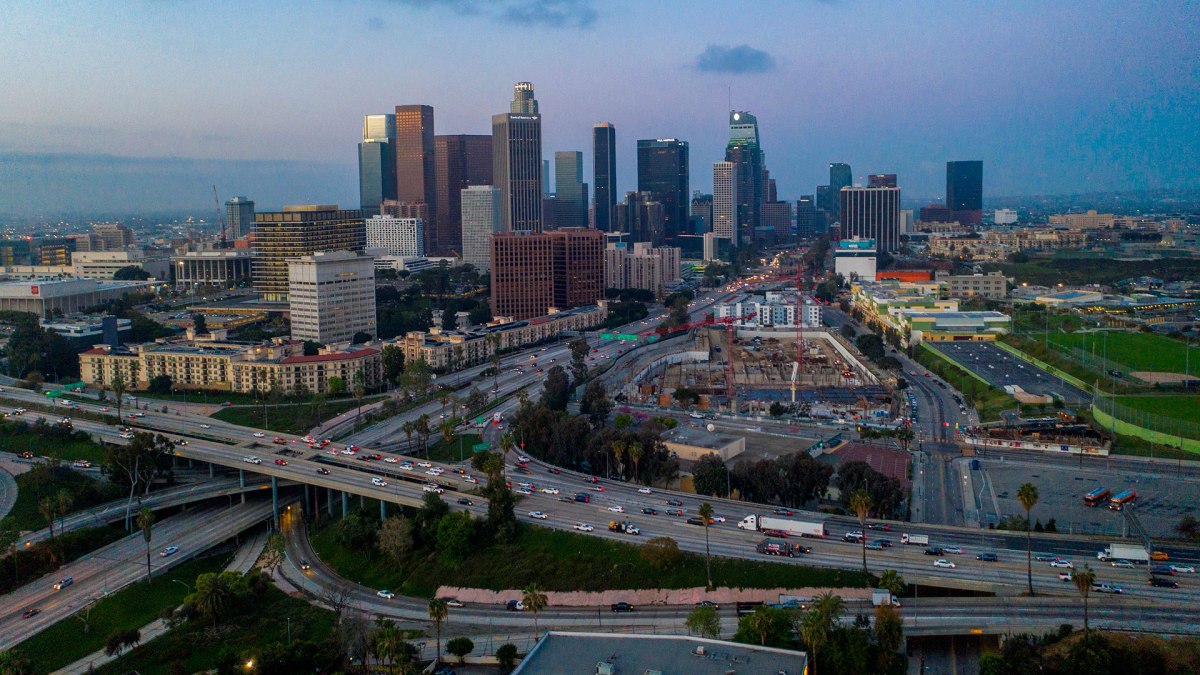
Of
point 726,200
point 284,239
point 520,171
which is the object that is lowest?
point 284,239

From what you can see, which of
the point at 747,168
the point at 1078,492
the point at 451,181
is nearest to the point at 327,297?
the point at 1078,492

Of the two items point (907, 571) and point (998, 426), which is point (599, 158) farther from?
point (907, 571)

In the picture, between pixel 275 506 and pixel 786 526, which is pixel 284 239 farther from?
pixel 786 526

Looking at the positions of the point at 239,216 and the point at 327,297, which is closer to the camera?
the point at 327,297

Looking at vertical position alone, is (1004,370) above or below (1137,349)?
below

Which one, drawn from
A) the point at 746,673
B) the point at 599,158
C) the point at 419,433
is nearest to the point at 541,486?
the point at 419,433

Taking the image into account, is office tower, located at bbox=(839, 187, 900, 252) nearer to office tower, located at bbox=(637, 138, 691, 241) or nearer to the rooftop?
office tower, located at bbox=(637, 138, 691, 241)

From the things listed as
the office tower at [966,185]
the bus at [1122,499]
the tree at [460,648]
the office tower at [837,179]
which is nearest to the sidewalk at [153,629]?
the tree at [460,648]

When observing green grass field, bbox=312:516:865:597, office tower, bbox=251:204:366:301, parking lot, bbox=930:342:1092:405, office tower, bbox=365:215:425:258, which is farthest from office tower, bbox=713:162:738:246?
green grass field, bbox=312:516:865:597
